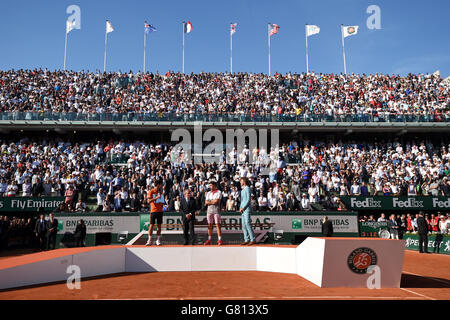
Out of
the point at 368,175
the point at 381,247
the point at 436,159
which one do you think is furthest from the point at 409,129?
the point at 381,247

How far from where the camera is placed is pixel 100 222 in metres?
14.5

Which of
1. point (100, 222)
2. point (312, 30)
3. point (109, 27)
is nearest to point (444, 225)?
point (100, 222)

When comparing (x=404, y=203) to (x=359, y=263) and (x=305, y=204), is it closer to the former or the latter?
(x=305, y=204)

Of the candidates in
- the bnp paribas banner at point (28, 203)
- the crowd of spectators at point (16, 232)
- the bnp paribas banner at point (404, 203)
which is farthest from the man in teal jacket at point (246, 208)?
the crowd of spectators at point (16, 232)

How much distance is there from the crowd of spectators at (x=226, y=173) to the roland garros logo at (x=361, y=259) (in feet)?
→ 29.4

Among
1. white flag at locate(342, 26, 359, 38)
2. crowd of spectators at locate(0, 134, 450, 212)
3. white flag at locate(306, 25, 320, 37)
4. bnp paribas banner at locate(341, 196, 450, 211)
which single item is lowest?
bnp paribas banner at locate(341, 196, 450, 211)

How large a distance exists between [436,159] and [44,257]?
24751 mm

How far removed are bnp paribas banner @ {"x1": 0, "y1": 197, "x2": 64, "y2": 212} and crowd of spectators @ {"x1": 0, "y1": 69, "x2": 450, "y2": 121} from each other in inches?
378

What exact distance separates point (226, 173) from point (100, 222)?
8201mm

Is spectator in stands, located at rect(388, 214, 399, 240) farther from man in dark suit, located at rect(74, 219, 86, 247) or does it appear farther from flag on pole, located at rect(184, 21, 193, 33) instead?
flag on pole, located at rect(184, 21, 193, 33)

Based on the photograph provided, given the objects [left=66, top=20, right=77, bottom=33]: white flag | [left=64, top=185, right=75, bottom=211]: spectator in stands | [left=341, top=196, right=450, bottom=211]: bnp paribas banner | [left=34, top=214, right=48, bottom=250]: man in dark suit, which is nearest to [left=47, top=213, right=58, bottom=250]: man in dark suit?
[left=34, top=214, right=48, bottom=250]: man in dark suit

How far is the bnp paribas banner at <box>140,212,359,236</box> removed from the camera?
14195 mm

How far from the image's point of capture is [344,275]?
19.7ft
